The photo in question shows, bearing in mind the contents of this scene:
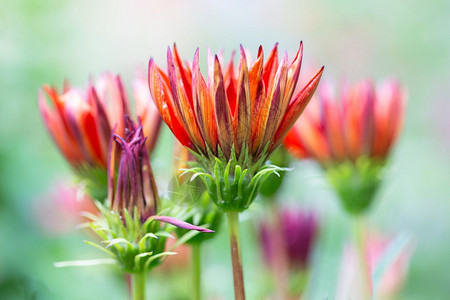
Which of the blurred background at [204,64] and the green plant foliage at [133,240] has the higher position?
the blurred background at [204,64]

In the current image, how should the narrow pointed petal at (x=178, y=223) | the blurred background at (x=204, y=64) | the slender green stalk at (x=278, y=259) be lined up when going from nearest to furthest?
the narrow pointed petal at (x=178, y=223) → the slender green stalk at (x=278, y=259) → the blurred background at (x=204, y=64)

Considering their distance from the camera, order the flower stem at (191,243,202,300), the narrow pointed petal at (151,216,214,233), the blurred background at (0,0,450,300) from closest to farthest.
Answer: the narrow pointed petal at (151,216,214,233)
the flower stem at (191,243,202,300)
the blurred background at (0,0,450,300)

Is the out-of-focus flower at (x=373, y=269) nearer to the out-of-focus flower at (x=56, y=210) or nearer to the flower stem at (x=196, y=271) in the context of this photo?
the flower stem at (x=196, y=271)

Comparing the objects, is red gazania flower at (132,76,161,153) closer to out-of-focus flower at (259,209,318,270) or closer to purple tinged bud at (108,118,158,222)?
purple tinged bud at (108,118,158,222)

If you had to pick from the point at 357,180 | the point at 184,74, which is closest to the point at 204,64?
the point at 357,180

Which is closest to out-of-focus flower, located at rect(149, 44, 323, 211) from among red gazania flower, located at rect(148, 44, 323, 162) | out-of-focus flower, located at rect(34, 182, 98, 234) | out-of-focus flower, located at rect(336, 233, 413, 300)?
red gazania flower, located at rect(148, 44, 323, 162)

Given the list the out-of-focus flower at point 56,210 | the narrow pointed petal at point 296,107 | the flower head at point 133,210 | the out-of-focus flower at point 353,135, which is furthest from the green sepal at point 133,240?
the out-of-focus flower at point 56,210

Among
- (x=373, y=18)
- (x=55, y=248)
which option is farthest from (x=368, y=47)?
(x=55, y=248)

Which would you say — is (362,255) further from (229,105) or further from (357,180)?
(229,105)
